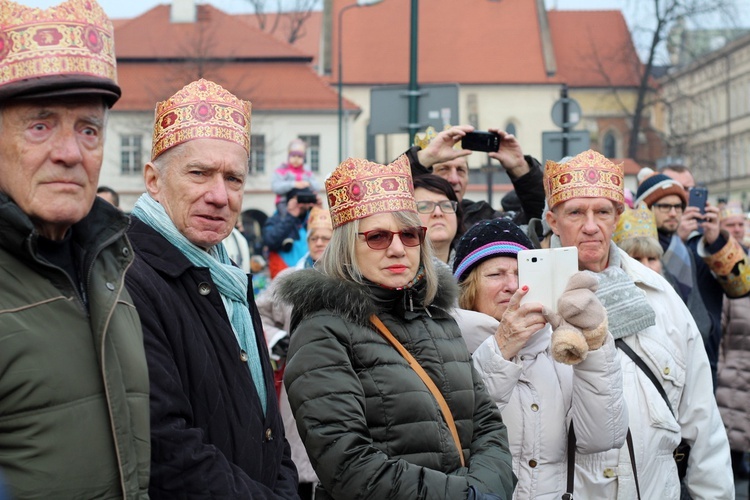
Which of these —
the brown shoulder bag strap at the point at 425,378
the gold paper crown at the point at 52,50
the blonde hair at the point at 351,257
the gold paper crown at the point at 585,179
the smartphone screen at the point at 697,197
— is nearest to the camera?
the gold paper crown at the point at 52,50

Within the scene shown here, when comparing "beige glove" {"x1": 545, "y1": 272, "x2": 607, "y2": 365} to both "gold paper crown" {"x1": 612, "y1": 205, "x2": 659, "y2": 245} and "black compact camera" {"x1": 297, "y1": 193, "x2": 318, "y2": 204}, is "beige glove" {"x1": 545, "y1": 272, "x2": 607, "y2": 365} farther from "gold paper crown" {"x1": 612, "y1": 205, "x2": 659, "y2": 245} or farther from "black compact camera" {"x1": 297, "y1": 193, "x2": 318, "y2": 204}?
"black compact camera" {"x1": 297, "y1": 193, "x2": 318, "y2": 204}

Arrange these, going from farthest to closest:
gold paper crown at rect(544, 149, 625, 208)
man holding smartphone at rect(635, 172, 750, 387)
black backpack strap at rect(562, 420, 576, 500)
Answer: man holding smartphone at rect(635, 172, 750, 387)
gold paper crown at rect(544, 149, 625, 208)
black backpack strap at rect(562, 420, 576, 500)

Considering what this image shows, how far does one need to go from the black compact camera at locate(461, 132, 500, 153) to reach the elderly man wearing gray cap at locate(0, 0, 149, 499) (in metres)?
3.54

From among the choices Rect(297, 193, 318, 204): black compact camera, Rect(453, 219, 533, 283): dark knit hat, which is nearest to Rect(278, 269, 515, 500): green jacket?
Rect(453, 219, 533, 283): dark knit hat

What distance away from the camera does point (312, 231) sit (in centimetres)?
797

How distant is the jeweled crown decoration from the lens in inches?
97.7

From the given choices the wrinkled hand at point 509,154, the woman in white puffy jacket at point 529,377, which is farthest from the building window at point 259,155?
the woman in white puffy jacket at point 529,377

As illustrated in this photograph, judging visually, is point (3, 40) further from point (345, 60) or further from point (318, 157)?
point (345, 60)

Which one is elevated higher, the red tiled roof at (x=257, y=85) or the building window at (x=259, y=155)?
the red tiled roof at (x=257, y=85)

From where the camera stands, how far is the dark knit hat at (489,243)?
15.5 feet

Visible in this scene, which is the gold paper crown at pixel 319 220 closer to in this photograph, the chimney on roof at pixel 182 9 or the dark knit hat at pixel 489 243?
the dark knit hat at pixel 489 243

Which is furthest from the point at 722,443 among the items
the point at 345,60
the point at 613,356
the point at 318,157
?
the point at 345,60

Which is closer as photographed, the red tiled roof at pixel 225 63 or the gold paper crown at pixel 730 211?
the gold paper crown at pixel 730 211

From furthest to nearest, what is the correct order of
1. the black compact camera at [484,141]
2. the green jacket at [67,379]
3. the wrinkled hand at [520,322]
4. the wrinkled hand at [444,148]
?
1. the black compact camera at [484,141]
2. the wrinkled hand at [444,148]
3. the wrinkled hand at [520,322]
4. the green jacket at [67,379]
